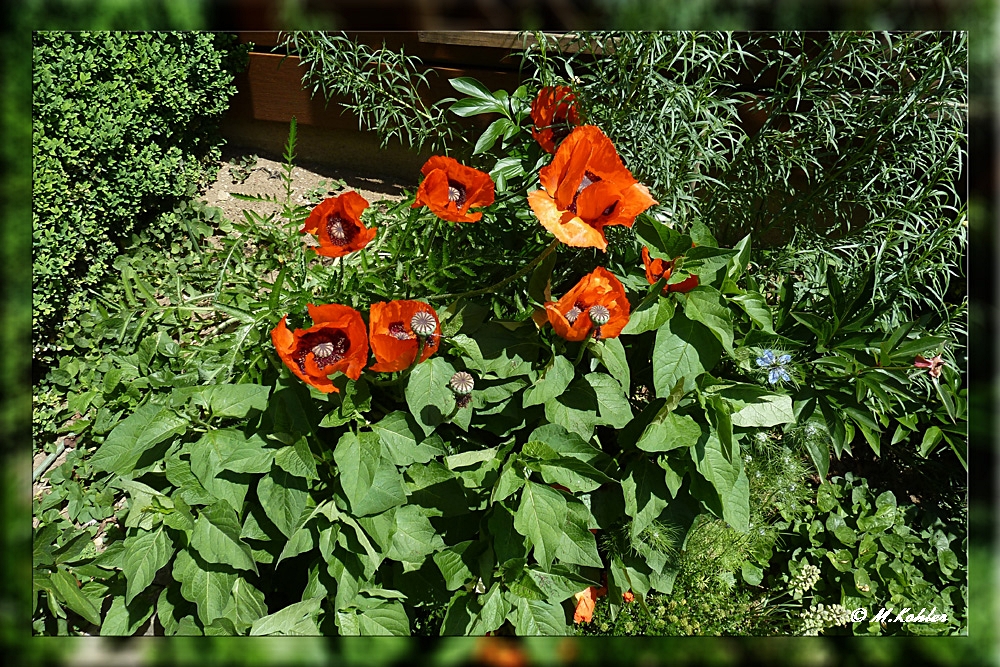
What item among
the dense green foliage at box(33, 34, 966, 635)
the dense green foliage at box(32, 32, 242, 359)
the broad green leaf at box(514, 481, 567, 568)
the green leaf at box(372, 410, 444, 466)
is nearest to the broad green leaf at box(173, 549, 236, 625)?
the dense green foliage at box(33, 34, 966, 635)

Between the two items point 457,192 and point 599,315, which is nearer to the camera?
point 599,315

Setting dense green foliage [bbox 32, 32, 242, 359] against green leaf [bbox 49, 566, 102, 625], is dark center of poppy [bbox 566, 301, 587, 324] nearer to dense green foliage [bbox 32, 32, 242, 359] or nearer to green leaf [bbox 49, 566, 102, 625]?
green leaf [bbox 49, 566, 102, 625]

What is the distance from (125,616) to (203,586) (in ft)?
1.05

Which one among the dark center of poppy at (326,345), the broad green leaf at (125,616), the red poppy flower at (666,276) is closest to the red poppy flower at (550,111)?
the red poppy flower at (666,276)

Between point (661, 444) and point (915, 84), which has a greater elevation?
point (915, 84)

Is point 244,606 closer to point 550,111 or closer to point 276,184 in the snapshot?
point 550,111

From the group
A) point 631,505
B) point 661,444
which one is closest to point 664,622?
point 631,505

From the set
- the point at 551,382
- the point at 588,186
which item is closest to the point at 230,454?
the point at 551,382

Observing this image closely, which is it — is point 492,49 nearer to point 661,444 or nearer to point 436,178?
point 436,178

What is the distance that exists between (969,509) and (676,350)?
1162mm

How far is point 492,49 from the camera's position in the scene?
2660mm

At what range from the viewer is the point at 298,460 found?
1480mm

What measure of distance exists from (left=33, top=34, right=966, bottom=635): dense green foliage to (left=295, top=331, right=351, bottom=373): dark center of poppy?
0.10m

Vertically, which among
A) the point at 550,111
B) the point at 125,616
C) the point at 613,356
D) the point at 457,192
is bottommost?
the point at 125,616
